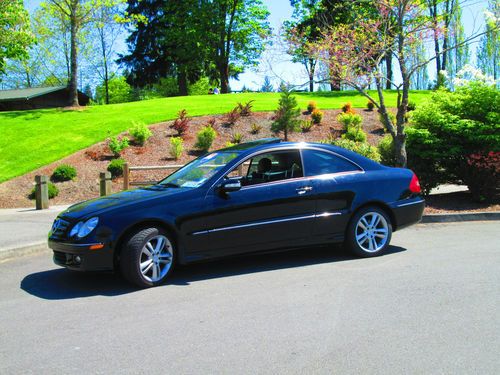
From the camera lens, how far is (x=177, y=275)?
6.49 meters

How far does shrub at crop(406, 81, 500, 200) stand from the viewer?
11.1m

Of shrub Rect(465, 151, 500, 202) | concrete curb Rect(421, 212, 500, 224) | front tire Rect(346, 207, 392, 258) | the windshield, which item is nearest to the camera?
the windshield

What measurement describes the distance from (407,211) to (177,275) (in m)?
3.47

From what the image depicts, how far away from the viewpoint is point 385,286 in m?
5.72

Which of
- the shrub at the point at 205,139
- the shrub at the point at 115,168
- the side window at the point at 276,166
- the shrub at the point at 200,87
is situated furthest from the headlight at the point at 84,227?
the shrub at the point at 200,87

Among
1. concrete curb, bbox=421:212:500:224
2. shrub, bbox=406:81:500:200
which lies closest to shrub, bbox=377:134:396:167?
shrub, bbox=406:81:500:200

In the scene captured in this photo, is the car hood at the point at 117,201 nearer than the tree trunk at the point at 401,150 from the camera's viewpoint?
Yes

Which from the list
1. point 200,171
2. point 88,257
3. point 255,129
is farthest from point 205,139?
point 88,257

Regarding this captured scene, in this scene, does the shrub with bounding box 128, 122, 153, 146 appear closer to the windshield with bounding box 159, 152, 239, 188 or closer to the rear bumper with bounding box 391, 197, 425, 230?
the windshield with bounding box 159, 152, 239, 188

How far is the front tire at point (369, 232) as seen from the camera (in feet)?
23.2

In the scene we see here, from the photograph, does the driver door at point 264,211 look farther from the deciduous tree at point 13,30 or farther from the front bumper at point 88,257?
the deciduous tree at point 13,30

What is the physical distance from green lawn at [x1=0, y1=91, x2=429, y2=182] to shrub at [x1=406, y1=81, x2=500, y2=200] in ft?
44.1

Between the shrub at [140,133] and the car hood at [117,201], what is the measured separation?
46.7 ft

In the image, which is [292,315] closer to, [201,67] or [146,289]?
[146,289]
